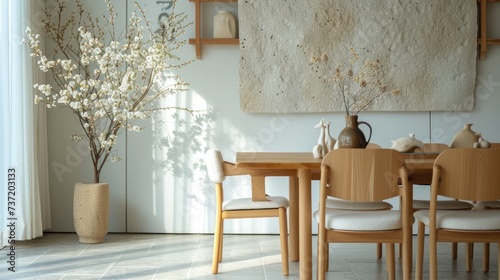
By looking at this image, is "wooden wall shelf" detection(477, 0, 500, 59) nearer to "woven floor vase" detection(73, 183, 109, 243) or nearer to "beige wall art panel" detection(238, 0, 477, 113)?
"beige wall art panel" detection(238, 0, 477, 113)

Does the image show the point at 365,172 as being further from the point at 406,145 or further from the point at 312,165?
the point at 406,145

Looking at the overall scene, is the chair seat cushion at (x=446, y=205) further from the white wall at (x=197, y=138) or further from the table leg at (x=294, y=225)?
the white wall at (x=197, y=138)

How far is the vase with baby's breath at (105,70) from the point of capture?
520 cm

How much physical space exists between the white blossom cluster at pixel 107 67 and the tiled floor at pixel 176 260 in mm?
763

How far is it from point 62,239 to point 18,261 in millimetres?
907

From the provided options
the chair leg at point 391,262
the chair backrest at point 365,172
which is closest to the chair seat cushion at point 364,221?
the chair backrest at point 365,172

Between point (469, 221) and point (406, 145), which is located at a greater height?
point (406, 145)

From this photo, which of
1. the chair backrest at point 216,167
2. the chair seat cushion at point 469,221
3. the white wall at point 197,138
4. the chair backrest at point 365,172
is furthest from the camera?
the white wall at point 197,138

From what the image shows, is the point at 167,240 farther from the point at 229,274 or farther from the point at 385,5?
the point at 385,5

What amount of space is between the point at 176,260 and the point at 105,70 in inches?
61.0

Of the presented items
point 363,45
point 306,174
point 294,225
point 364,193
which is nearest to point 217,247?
point 294,225

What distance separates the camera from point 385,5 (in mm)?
5637

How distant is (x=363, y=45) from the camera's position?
18.5ft

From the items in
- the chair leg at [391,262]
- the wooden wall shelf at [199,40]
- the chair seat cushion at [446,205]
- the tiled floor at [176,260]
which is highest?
the wooden wall shelf at [199,40]
